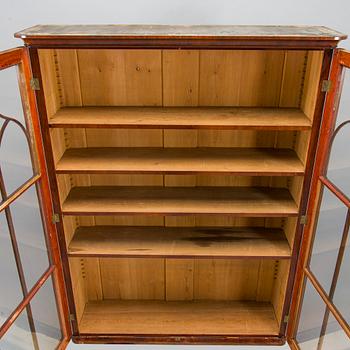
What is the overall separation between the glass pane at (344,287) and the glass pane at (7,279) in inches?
49.9

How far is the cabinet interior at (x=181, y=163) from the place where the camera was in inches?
66.6

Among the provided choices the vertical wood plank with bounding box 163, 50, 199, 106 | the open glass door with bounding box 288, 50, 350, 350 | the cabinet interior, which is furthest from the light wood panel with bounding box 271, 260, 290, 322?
the vertical wood plank with bounding box 163, 50, 199, 106

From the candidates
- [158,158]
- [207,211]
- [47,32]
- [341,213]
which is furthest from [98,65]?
[341,213]

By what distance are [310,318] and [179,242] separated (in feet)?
2.30

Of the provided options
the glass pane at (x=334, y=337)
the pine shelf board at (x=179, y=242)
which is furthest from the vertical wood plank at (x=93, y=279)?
the glass pane at (x=334, y=337)

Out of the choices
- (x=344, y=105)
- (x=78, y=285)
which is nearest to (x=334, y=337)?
(x=344, y=105)

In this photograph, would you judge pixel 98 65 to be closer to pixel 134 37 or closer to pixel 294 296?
pixel 134 37

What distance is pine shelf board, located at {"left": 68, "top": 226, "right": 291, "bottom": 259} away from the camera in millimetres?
1898

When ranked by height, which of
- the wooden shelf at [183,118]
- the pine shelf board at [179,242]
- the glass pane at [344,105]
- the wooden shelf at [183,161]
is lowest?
the pine shelf board at [179,242]

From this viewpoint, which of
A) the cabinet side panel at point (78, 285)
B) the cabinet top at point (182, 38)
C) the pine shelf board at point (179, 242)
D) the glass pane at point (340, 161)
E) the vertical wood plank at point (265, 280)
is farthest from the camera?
the vertical wood plank at point (265, 280)

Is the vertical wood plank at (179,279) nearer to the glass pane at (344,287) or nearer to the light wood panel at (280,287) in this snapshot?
the light wood panel at (280,287)

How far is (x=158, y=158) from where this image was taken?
179 centimetres

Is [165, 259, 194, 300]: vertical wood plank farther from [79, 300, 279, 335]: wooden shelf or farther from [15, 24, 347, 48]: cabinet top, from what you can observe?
[15, 24, 347, 48]: cabinet top

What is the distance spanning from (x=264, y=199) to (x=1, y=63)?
122 cm
